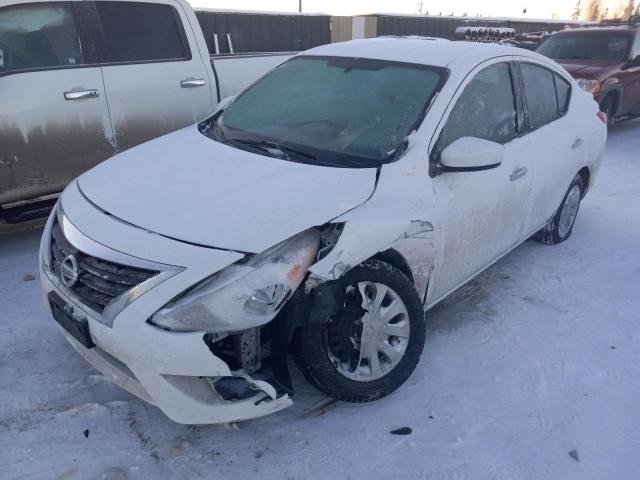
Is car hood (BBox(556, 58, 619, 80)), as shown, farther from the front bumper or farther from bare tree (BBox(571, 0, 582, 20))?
bare tree (BBox(571, 0, 582, 20))

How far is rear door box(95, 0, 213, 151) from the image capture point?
14.6ft

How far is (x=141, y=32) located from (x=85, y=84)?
2.49 feet

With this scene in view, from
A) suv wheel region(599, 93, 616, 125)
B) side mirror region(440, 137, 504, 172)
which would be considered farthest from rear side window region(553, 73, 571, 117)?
suv wheel region(599, 93, 616, 125)

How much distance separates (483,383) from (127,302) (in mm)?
1862

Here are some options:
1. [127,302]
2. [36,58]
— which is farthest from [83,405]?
[36,58]

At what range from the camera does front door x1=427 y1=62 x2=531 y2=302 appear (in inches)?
115

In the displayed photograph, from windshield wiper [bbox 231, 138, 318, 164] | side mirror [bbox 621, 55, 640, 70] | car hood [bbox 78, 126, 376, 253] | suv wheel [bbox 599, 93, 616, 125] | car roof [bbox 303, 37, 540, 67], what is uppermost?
car roof [bbox 303, 37, 540, 67]

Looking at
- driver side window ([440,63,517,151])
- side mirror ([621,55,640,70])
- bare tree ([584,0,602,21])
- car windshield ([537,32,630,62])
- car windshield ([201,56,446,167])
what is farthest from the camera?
bare tree ([584,0,602,21])

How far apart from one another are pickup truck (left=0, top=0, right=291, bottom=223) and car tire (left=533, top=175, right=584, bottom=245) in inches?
124

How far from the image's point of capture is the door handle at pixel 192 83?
479 cm

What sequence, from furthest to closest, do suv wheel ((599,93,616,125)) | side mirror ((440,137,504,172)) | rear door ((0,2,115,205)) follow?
suv wheel ((599,93,616,125))
rear door ((0,2,115,205))
side mirror ((440,137,504,172))

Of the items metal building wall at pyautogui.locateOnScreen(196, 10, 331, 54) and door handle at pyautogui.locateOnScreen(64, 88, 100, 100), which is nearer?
door handle at pyautogui.locateOnScreen(64, 88, 100, 100)

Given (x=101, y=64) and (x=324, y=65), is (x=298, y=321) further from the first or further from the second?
(x=101, y=64)

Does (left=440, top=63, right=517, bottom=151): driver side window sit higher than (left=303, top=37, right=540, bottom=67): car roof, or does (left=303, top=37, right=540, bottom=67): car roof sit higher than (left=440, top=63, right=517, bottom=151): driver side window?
(left=303, top=37, right=540, bottom=67): car roof
